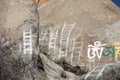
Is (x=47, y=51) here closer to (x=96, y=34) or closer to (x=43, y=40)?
(x=43, y=40)

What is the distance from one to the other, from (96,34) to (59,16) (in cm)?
175

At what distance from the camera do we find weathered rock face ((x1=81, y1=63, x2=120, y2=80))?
1084 centimetres

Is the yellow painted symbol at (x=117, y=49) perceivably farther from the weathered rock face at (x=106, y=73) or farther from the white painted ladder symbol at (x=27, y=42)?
the white painted ladder symbol at (x=27, y=42)

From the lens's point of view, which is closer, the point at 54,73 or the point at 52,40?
the point at 54,73

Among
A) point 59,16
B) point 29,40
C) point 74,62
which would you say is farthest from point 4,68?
point 59,16

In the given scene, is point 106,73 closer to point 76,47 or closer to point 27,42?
point 27,42

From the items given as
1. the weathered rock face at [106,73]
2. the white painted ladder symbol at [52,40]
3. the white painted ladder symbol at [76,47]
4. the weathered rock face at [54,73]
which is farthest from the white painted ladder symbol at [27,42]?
the white painted ladder symbol at [52,40]

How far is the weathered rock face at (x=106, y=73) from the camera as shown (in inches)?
427

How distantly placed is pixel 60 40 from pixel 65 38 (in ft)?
0.60

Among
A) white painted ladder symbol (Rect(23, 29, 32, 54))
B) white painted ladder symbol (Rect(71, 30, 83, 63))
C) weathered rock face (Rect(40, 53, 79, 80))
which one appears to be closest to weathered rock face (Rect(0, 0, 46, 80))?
white painted ladder symbol (Rect(23, 29, 32, 54))

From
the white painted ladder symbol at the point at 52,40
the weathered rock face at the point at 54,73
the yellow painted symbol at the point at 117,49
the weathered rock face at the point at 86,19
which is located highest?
the weathered rock face at the point at 86,19

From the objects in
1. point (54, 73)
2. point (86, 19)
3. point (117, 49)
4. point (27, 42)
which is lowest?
point (54, 73)

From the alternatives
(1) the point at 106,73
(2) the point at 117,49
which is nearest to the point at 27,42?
(1) the point at 106,73

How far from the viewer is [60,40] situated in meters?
14.7
